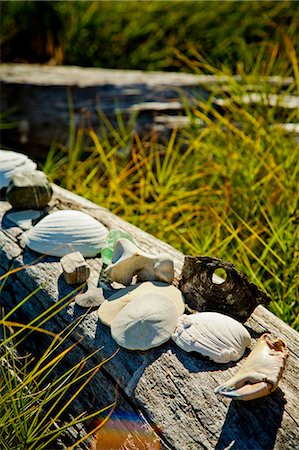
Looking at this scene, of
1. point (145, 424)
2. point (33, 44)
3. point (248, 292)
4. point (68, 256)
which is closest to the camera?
point (145, 424)

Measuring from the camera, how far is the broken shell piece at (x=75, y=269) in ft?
6.05

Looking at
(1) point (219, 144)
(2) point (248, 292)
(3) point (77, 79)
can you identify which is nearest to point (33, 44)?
(3) point (77, 79)

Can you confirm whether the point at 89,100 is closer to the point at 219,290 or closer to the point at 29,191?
the point at 29,191

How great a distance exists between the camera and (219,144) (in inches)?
117

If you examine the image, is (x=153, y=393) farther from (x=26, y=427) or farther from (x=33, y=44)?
(x=33, y=44)

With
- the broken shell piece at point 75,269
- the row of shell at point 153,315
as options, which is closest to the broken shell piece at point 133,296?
the row of shell at point 153,315

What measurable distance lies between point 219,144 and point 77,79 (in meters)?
1.02

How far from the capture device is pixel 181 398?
4.84 feet

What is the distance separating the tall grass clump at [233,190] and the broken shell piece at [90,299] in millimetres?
450

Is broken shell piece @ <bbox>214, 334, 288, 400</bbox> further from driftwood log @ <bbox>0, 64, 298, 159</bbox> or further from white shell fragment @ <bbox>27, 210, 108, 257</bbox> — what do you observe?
driftwood log @ <bbox>0, 64, 298, 159</bbox>

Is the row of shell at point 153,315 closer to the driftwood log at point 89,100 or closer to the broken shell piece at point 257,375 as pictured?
the broken shell piece at point 257,375

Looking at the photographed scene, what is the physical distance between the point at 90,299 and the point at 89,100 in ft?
6.46

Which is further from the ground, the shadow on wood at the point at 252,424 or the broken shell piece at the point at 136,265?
the broken shell piece at the point at 136,265

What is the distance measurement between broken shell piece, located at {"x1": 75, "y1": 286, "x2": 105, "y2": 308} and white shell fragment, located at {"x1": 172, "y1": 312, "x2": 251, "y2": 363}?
29cm
